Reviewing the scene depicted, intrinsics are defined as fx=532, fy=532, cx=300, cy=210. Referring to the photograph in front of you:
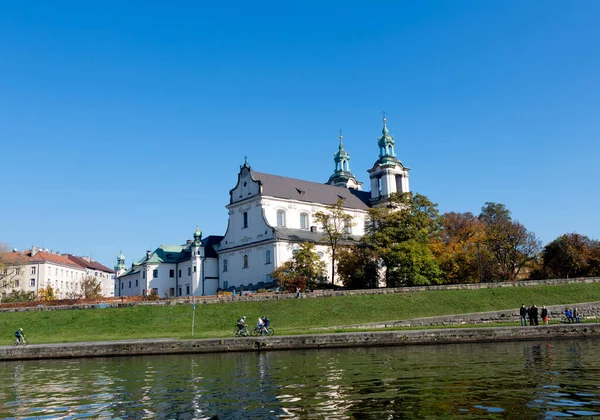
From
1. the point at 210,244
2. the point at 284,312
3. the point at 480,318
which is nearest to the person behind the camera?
the point at 480,318

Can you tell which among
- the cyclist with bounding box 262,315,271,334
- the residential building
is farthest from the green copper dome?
the cyclist with bounding box 262,315,271,334

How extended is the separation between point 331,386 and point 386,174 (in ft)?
247

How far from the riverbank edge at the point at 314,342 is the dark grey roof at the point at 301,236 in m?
39.3

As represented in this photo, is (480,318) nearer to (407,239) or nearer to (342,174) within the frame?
(407,239)

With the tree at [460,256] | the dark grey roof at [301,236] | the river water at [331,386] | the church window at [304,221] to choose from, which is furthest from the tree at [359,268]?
the river water at [331,386]

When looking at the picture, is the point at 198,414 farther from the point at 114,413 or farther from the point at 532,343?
the point at 532,343

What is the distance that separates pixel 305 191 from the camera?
259 feet

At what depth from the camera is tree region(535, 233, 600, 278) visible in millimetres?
65125

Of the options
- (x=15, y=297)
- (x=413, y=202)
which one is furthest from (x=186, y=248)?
(x=413, y=202)

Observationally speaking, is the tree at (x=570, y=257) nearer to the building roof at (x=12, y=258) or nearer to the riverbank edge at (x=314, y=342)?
the riverbank edge at (x=314, y=342)

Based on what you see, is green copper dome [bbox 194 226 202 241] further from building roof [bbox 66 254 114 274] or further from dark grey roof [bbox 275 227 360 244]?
building roof [bbox 66 254 114 274]

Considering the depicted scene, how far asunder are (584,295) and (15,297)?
69.5 metres

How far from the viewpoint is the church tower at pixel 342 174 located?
100688 millimetres

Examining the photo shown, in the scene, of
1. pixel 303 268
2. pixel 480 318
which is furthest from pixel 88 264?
pixel 480 318
